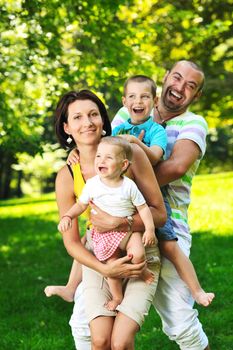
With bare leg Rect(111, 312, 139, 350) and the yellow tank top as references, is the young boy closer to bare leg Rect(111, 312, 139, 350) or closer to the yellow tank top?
the yellow tank top

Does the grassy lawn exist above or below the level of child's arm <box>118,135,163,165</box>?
below

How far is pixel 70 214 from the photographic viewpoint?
416 cm

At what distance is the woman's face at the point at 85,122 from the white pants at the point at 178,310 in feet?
3.09

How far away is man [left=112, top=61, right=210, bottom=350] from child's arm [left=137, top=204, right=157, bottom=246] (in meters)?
0.43

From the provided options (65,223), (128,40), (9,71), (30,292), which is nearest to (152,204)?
(65,223)

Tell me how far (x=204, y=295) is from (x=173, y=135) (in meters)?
1.11

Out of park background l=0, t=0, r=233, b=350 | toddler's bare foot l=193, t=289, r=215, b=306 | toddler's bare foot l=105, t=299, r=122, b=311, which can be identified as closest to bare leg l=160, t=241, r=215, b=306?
toddler's bare foot l=193, t=289, r=215, b=306

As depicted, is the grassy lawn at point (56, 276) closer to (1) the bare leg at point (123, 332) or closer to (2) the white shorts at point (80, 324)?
(2) the white shorts at point (80, 324)

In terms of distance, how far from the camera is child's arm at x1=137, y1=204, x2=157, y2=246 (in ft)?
13.1

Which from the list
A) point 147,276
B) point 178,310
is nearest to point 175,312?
point 178,310

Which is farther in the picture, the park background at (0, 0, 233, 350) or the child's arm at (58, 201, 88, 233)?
the park background at (0, 0, 233, 350)

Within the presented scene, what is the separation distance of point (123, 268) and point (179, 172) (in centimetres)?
77

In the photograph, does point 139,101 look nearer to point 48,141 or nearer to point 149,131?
point 149,131

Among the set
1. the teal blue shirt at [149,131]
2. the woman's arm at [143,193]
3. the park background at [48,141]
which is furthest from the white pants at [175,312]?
the park background at [48,141]
